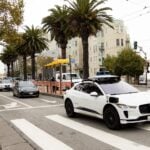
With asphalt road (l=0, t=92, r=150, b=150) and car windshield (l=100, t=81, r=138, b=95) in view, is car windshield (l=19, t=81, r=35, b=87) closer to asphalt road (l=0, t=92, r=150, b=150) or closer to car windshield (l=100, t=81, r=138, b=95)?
asphalt road (l=0, t=92, r=150, b=150)

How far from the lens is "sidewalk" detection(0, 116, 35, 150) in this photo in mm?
9414

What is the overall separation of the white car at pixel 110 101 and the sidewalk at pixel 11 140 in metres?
2.62

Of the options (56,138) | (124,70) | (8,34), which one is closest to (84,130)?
(56,138)

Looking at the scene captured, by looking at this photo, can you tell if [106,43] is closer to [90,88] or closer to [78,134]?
[90,88]

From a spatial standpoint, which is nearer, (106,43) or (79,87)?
(79,87)

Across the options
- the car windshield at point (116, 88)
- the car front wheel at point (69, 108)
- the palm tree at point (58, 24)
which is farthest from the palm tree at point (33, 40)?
the car windshield at point (116, 88)

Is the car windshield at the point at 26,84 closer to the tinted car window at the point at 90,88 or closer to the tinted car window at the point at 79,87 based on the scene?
the tinted car window at the point at 79,87

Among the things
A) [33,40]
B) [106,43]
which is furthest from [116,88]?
[106,43]

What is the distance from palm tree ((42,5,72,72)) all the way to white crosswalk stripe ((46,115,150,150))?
29.5 meters

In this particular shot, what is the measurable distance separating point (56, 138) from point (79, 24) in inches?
981

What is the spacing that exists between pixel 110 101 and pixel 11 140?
3202mm

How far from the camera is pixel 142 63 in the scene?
71062 millimetres

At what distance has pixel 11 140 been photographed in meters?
10.4

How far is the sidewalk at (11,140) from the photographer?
371 inches
